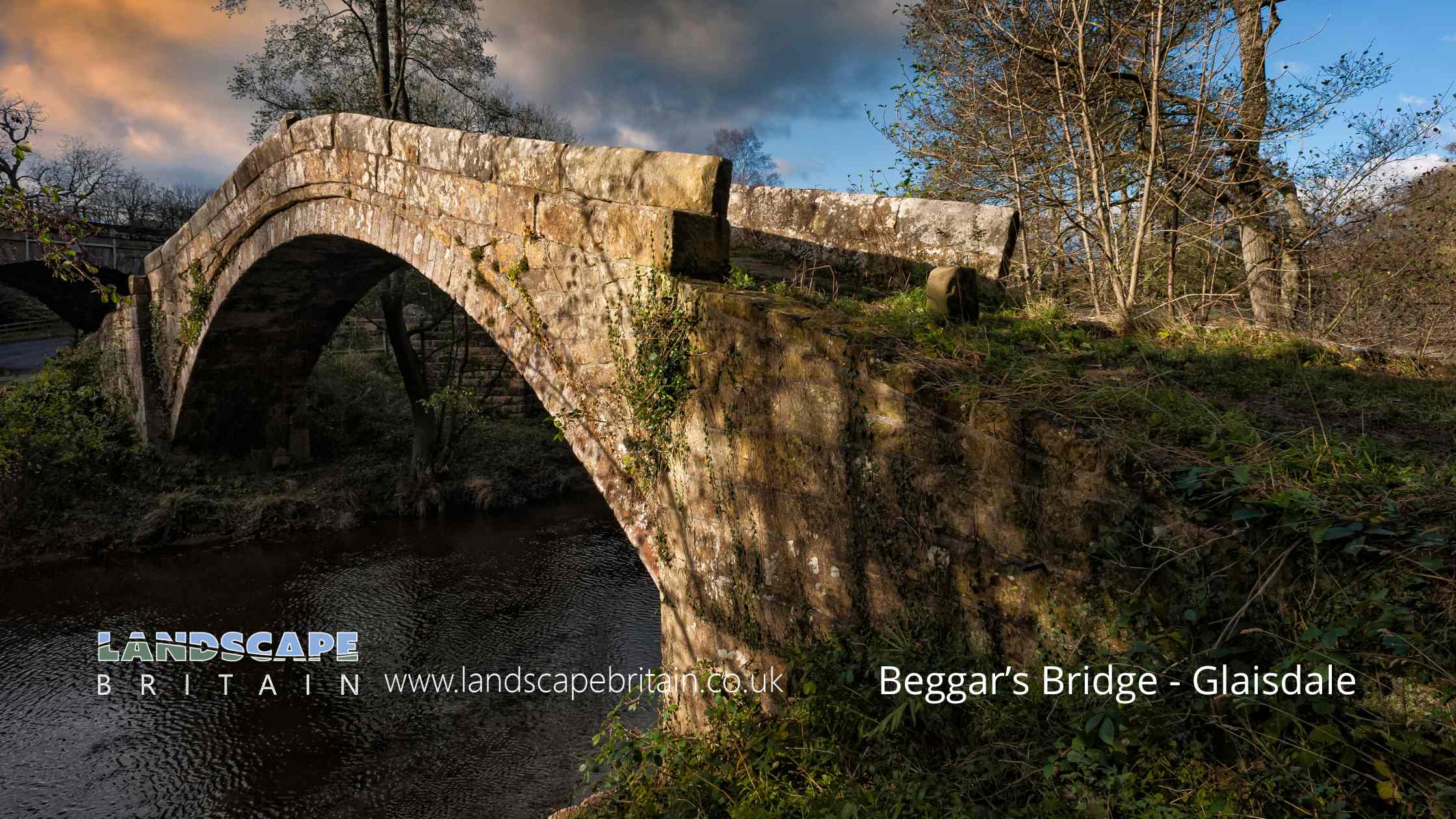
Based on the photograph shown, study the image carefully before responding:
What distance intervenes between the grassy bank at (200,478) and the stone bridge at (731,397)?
13.7ft

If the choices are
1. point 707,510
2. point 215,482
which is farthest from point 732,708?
point 215,482

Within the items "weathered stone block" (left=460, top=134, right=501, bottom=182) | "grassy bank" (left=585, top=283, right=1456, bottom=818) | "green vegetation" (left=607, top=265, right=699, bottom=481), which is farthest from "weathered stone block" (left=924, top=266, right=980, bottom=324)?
"weathered stone block" (left=460, top=134, right=501, bottom=182)

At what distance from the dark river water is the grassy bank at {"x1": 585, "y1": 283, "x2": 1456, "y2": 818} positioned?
116 inches

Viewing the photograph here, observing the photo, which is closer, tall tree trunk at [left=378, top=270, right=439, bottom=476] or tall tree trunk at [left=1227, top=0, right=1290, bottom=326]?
tall tree trunk at [left=1227, top=0, right=1290, bottom=326]

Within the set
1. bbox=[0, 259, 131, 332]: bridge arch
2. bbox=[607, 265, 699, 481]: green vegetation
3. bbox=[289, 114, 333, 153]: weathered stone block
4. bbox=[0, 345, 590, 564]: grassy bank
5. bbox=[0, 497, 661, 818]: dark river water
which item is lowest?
bbox=[0, 497, 661, 818]: dark river water

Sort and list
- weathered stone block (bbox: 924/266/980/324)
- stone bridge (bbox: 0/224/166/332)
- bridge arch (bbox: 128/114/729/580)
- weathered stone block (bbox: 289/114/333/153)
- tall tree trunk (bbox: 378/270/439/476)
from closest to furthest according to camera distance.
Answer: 1. weathered stone block (bbox: 924/266/980/324)
2. bridge arch (bbox: 128/114/729/580)
3. weathered stone block (bbox: 289/114/333/153)
4. tall tree trunk (bbox: 378/270/439/476)
5. stone bridge (bbox: 0/224/166/332)

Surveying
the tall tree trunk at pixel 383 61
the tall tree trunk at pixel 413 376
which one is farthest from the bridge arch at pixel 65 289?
the tall tree trunk at pixel 383 61

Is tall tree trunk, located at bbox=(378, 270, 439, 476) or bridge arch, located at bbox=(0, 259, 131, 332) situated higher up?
bridge arch, located at bbox=(0, 259, 131, 332)

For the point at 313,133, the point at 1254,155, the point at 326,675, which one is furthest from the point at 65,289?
the point at 1254,155

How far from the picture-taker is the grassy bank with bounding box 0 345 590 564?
997 centimetres

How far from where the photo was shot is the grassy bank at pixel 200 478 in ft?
32.7

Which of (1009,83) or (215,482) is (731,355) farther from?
(215,482)

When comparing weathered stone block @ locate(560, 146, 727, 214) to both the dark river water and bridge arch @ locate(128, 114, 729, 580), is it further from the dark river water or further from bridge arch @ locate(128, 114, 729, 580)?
the dark river water

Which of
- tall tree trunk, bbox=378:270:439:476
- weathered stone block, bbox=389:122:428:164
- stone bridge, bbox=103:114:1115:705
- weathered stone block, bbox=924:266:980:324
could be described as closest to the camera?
stone bridge, bbox=103:114:1115:705
